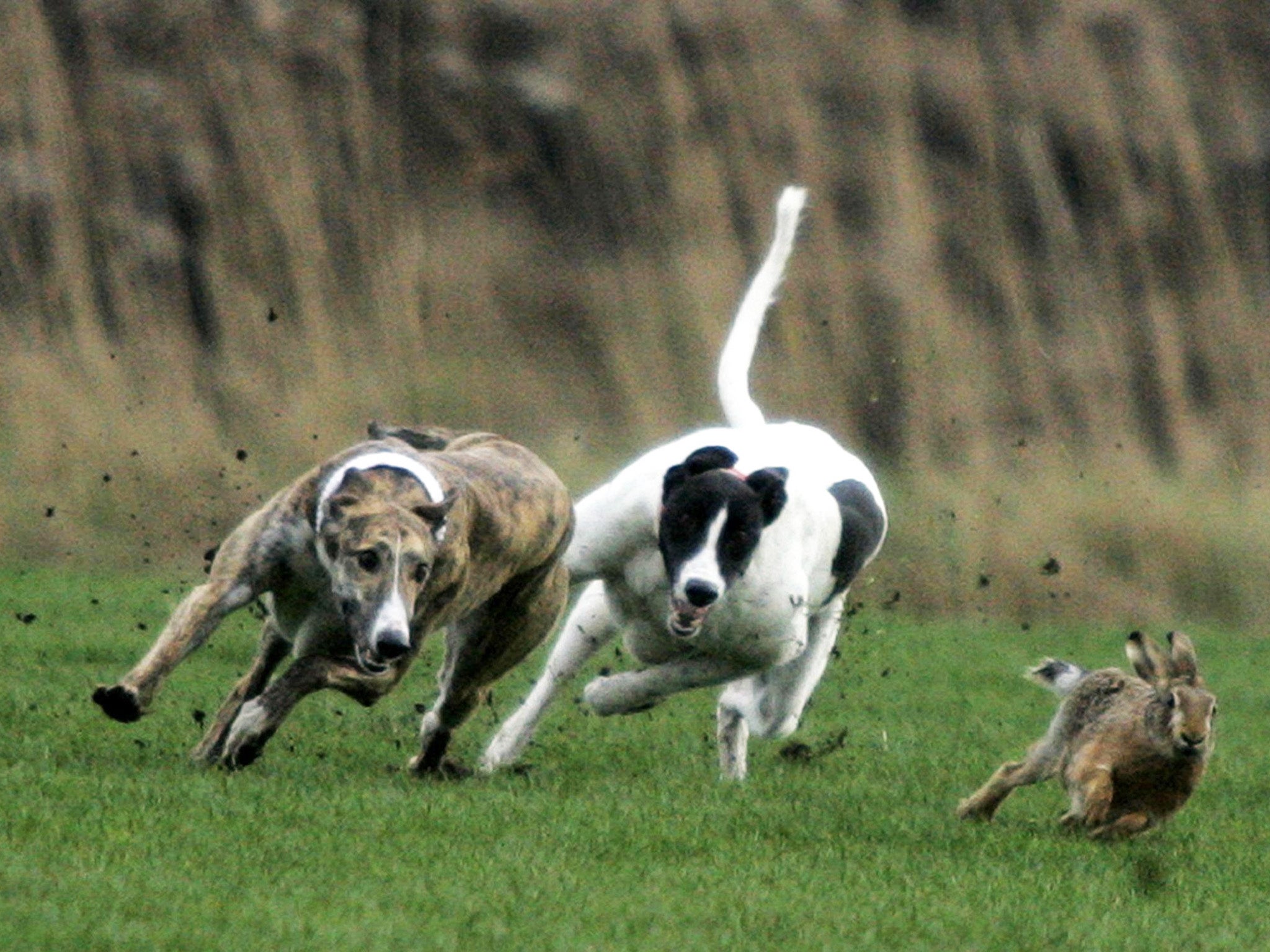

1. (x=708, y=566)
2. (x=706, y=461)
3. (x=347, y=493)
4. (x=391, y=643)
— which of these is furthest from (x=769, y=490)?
(x=391, y=643)

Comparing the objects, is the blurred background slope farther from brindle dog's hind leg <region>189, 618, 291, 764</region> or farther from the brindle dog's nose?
the brindle dog's nose

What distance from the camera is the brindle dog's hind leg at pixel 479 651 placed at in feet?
26.6

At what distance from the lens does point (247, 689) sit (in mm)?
8016

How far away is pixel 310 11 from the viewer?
20234 millimetres

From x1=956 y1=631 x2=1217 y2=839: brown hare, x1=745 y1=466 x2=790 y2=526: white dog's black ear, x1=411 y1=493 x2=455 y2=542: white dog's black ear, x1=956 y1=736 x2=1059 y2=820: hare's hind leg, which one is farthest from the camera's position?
x1=745 y1=466 x2=790 y2=526: white dog's black ear

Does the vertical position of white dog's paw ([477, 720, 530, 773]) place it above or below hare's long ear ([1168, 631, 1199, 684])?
below

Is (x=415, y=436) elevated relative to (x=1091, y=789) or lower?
elevated

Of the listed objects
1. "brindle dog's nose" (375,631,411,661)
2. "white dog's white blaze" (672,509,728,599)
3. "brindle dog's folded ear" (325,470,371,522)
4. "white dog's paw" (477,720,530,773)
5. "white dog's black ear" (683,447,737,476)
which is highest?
"brindle dog's folded ear" (325,470,371,522)

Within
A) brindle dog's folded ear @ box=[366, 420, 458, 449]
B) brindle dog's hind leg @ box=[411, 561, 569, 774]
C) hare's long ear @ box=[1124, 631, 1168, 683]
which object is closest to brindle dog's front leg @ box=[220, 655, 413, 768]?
brindle dog's hind leg @ box=[411, 561, 569, 774]

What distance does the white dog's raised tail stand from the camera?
32.2 feet

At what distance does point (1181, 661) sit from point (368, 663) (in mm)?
2361

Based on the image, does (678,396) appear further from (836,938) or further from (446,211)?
(836,938)

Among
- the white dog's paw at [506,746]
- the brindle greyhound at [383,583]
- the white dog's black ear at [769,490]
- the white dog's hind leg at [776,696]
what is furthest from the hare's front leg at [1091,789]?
the white dog's paw at [506,746]

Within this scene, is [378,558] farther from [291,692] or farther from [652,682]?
[652,682]
